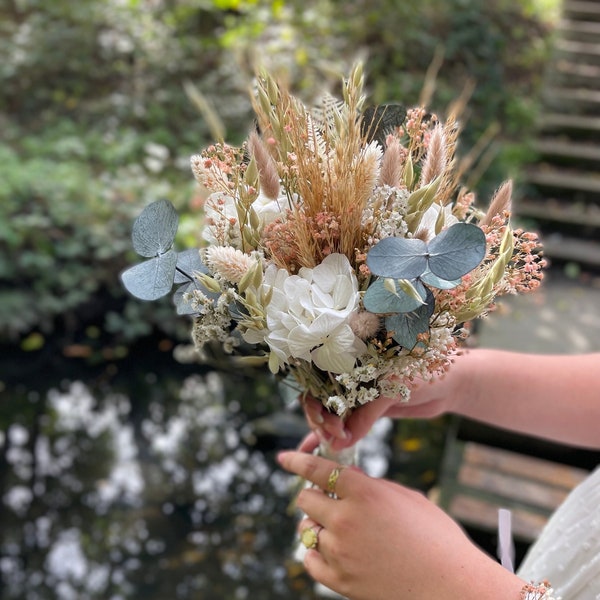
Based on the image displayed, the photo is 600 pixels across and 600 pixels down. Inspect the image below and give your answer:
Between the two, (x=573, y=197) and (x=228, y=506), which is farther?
(x=573, y=197)

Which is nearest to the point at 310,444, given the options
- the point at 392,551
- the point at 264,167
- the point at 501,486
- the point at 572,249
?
the point at 392,551

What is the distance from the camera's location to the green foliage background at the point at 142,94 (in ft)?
13.1

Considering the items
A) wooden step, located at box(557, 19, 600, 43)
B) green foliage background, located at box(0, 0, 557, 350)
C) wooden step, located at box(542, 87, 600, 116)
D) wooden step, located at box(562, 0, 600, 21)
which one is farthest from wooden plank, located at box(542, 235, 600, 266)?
wooden step, located at box(562, 0, 600, 21)

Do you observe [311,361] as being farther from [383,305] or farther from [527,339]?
[527,339]

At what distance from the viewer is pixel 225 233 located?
36.8 inches

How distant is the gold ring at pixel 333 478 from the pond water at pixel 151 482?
2.04 metres

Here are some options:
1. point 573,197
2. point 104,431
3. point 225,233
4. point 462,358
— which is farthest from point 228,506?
point 573,197

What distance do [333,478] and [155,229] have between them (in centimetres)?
46

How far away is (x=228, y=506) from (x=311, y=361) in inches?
96.4

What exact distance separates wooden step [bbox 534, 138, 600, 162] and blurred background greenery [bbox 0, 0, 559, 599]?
0.18 meters

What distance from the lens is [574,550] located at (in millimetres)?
1153

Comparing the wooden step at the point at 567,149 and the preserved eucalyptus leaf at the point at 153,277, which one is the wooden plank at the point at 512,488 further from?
the wooden step at the point at 567,149

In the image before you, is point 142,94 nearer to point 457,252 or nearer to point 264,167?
point 264,167

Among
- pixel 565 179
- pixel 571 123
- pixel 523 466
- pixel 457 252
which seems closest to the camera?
pixel 457 252
